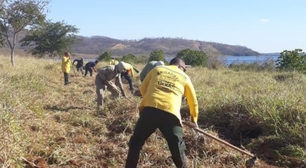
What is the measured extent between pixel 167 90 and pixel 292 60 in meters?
13.8

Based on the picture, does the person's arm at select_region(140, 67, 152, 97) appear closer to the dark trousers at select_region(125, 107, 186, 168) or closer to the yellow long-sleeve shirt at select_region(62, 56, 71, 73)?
the dark trousers at select_region(125, 107, 186, 168)

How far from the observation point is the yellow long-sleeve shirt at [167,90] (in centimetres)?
366

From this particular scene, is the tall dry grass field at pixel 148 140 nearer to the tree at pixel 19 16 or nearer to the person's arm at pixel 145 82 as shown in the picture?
the person's arm at pixel 145 82

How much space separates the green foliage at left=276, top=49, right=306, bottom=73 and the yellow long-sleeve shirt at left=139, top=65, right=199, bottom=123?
1263cm

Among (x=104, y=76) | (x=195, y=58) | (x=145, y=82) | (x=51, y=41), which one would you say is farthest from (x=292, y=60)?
(x=51, y=41)

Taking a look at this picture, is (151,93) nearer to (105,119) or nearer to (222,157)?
(222,157)

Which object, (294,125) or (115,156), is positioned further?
(294,125)

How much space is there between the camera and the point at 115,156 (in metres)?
4.63

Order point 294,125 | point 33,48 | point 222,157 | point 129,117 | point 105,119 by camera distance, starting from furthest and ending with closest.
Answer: point 33,48 < point 105,119 < point 129,117 < point 294,125 < point 222,157

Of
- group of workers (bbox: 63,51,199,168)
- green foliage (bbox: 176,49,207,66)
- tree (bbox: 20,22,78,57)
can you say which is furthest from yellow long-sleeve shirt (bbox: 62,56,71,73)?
tree (bbox: 20,22,78,57)

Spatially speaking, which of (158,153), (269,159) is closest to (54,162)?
(158,153)

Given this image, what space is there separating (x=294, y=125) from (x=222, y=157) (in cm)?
143

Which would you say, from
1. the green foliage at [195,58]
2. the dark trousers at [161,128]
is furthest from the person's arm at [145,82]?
the green foliage at [195,58]

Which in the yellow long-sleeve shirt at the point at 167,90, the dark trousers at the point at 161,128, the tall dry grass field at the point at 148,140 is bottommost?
the tall dry grass field at the point at 148,140
